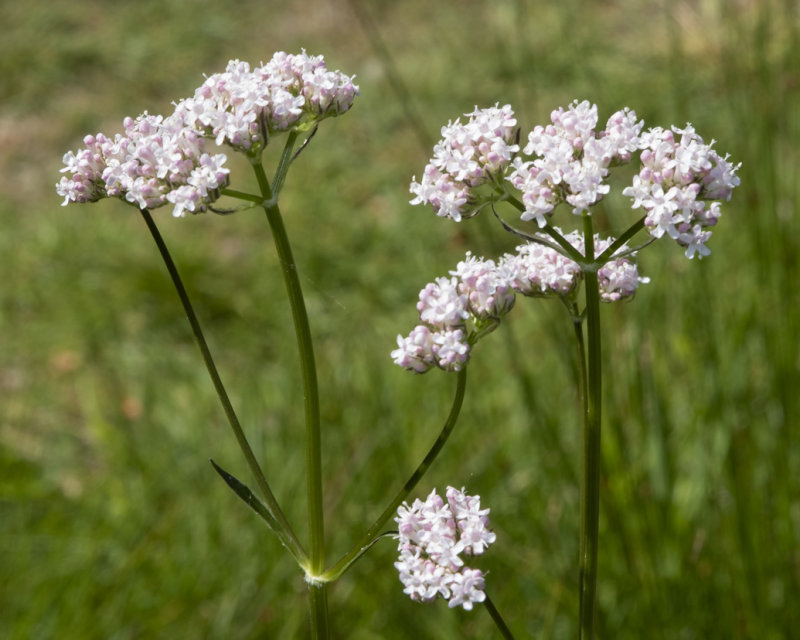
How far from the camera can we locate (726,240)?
4715mm

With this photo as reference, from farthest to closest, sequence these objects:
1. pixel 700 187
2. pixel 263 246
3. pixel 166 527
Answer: pixel 263 246
pixel 166 527
pixel 700 187

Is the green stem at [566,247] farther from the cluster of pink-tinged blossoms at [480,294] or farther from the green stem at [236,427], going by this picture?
the green stem at [236,427]

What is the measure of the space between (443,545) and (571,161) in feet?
1.98

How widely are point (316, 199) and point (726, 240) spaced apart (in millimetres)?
2620

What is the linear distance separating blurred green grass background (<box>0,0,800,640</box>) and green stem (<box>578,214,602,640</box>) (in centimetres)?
71

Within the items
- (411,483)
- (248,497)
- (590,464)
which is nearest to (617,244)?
(590,464)

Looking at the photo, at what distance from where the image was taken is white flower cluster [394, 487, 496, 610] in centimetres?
147

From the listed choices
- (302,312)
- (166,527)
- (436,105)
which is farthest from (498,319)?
(436,105)

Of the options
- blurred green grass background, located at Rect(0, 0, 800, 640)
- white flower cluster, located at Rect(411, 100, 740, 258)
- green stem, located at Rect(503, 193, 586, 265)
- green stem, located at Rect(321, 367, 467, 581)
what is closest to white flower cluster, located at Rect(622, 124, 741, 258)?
white flower cluster, located at Rect(411, 100, 740, 258)

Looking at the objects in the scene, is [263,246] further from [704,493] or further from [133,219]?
[704,493]

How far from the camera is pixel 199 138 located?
1.66m

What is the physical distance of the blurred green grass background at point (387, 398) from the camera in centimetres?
295

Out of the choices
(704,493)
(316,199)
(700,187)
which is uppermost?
(316,199)

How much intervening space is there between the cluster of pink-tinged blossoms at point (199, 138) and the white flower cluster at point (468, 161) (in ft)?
0.77
